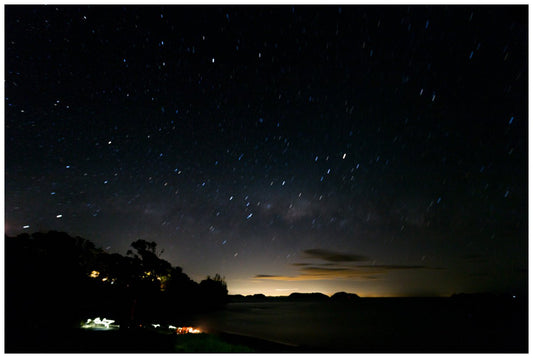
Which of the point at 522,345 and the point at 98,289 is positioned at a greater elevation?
the point at 98,289

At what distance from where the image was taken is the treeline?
1376 centimetres

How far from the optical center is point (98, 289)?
21.0m

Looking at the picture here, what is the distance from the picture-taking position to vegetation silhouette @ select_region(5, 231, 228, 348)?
44.4 ft

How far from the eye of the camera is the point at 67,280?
60.3 ft

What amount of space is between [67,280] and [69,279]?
0.72 ft

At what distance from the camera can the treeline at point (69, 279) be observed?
13758 mm

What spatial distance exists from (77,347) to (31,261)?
19.5 ft

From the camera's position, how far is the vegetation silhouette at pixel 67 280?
44.4ft

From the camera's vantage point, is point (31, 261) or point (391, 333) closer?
point (31, 261)

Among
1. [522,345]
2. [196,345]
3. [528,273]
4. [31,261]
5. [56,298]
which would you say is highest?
[31,261]

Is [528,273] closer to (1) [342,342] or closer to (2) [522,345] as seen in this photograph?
(1) [342,342]

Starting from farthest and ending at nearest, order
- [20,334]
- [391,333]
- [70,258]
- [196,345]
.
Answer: [391,333]
[70,258]
[196,345]
[20,334]

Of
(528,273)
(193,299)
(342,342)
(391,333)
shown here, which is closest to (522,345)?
(391,333)

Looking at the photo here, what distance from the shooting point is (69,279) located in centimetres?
1859
